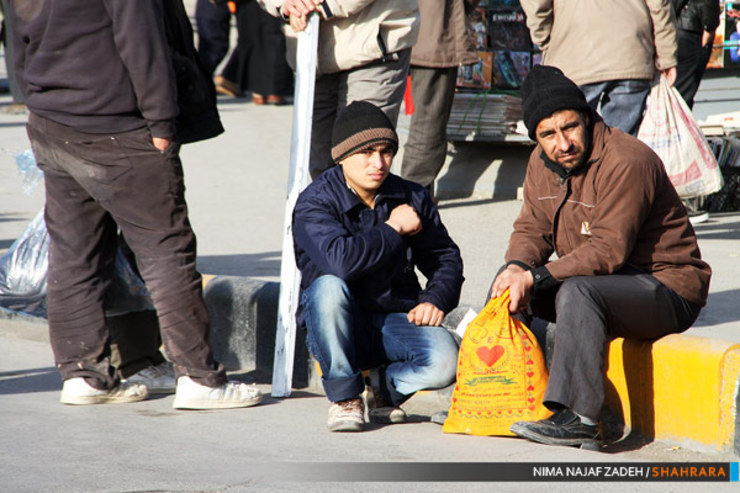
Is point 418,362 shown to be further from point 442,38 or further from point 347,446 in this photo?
point 442,38

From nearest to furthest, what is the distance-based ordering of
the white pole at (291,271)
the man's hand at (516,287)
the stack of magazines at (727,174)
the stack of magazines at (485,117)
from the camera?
1. the man's hand at (516,287)
2. the white pole at (291,271)
3. the stack of magazines at (727,174)
4. the stack of magazines at (485,117)

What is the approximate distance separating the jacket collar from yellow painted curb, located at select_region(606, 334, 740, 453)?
3.20 ft

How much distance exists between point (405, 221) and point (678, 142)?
2.38m

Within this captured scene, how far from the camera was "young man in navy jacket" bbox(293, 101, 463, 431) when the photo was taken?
4.27 metres

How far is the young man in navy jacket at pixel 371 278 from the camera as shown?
168 inches

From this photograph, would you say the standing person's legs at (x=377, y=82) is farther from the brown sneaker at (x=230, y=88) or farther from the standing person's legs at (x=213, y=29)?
the brown sneaker at (x=230, y=88)

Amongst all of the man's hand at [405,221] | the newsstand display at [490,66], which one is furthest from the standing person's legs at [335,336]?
the newsstand display at [490,66]

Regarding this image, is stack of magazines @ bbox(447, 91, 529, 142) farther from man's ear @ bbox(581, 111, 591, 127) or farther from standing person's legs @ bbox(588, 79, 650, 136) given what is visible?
man's ear @ bbox(581, 111, 591, 127)

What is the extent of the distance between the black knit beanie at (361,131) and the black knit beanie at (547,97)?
51 cm

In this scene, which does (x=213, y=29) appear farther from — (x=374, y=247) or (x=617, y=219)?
(x=617, y=219)

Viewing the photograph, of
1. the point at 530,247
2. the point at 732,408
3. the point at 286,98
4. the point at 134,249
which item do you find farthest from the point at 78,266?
the point at 286,98

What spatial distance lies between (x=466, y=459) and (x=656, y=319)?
0.86m

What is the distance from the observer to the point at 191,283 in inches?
178

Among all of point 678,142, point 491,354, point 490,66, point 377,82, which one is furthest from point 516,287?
point 490,66
